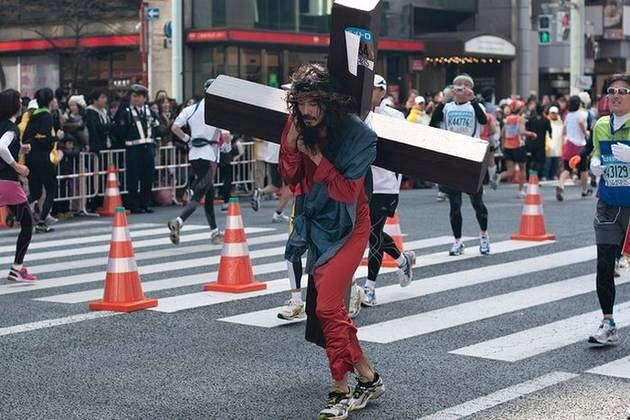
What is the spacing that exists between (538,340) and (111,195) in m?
11.3

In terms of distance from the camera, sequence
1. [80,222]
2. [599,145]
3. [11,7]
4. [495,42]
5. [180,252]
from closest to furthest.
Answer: [599,145] → [180,252] → [80,222] → [11,7] → [495,42]

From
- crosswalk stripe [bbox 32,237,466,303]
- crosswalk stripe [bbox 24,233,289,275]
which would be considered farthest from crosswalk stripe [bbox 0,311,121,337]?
crosswalk stripe [bbox 24,233,289,275]

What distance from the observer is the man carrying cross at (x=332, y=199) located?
20.4 ft

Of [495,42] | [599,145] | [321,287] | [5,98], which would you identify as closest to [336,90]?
[321,287]

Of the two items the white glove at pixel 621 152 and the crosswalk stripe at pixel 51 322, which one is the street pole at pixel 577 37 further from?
the white glove at pixel 621 152

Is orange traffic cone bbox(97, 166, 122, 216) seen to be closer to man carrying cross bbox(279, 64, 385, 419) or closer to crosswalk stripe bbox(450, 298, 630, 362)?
crosswalk stripe bbox(450, 298, 630, 362)

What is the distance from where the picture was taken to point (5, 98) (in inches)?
441

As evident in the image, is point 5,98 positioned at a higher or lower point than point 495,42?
lower

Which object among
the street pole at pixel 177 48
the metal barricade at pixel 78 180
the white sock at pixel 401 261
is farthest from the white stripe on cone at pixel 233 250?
the street pole at pixel 177 48

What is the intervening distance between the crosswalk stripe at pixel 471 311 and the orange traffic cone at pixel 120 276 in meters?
2.02

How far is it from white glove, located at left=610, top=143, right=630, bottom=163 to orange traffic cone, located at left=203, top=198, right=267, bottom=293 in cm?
384

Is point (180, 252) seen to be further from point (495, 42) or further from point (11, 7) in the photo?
point (495, 42)

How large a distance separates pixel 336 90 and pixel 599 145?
270cm

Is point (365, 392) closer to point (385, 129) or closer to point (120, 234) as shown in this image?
point (385, 129)
